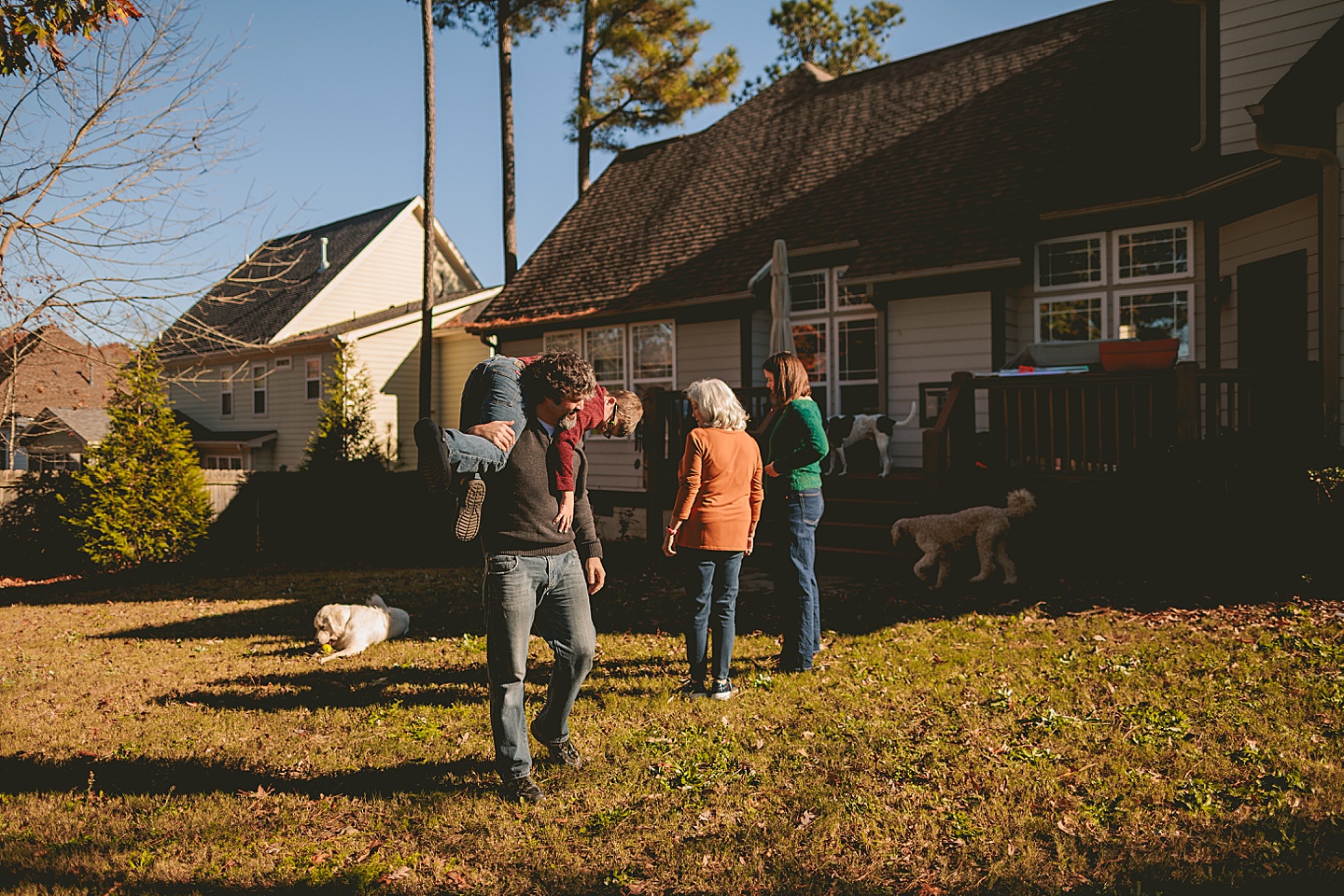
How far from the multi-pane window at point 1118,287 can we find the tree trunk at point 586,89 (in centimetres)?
1430

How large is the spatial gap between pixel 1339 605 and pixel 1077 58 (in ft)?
32.5

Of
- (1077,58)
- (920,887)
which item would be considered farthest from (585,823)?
(1077,58)

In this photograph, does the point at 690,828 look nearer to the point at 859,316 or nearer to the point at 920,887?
the point at 920,887

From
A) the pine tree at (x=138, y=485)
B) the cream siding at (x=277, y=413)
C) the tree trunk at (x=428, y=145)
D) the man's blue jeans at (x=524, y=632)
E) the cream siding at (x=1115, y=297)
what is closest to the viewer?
the man's blue jeans at (x=524, y=632)

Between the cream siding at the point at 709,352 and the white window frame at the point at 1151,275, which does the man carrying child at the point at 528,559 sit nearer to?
the white window frame at the point at 1151,275

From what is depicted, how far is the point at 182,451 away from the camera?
14367mm

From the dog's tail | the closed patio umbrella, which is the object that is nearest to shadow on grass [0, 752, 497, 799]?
the dog's tail

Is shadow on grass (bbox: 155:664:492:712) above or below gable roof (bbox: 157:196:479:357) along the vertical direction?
below

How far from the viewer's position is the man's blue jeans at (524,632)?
384cm

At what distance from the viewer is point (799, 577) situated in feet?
19.6

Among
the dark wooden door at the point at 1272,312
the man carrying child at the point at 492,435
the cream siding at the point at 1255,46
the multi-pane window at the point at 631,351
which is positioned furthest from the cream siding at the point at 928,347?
the man carrying child at the point at 492,435

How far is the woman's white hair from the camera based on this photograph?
18.1 ft

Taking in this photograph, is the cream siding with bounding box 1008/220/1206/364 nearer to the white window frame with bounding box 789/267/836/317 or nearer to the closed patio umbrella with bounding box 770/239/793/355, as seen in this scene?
→ the white window frame with bounding box 789/267/836/317

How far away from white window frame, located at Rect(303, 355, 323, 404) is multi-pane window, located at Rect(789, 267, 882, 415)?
55.9 ft
